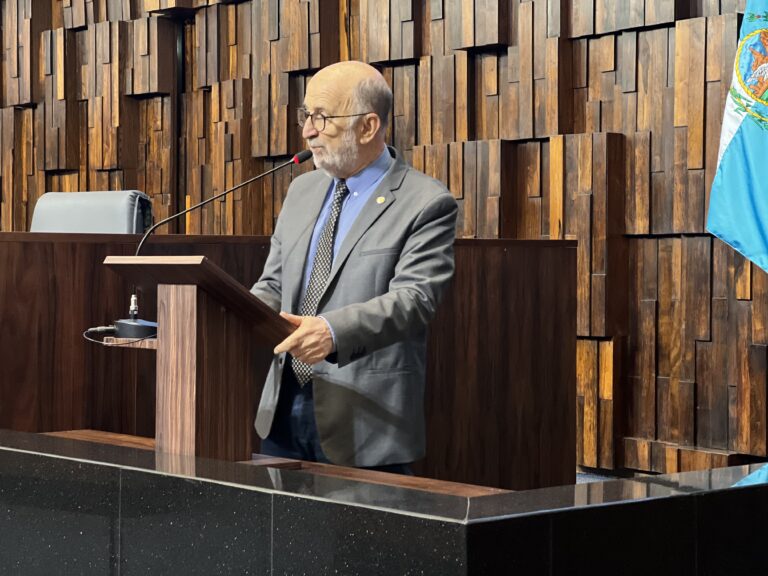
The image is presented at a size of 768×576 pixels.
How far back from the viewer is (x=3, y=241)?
3.26m

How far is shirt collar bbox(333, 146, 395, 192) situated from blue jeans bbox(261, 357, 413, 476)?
1.33ft

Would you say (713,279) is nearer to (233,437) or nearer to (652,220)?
(652,220)

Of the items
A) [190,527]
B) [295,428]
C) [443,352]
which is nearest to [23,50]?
[443,352]

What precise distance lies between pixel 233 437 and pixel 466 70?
3.72 m

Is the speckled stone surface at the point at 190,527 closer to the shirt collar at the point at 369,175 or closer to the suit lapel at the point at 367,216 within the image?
the suit lapel at the point at 367,216

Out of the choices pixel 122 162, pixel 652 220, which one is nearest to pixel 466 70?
pixel 652 220

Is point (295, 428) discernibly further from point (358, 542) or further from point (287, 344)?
point (358, 542)

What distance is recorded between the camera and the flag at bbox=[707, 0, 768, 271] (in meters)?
4.57

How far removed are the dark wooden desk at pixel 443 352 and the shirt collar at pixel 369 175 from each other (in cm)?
86

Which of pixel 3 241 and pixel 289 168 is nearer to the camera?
pixel 3 241

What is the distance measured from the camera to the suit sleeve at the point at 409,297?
2477 mm

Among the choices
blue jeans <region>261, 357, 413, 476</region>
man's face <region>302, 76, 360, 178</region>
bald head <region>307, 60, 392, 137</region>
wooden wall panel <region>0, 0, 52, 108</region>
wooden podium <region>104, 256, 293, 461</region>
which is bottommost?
Answer: blue jeans <region>261, 357, 413, 476</region>

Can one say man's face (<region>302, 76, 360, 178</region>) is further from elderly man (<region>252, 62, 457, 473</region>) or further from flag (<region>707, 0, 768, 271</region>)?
flag (<region>707, 0, 768, 271</region>)

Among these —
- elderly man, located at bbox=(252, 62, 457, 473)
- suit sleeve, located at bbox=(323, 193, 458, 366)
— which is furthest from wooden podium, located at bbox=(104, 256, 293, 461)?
elderly man, located at bbox=(252, 62, 457, 473)
